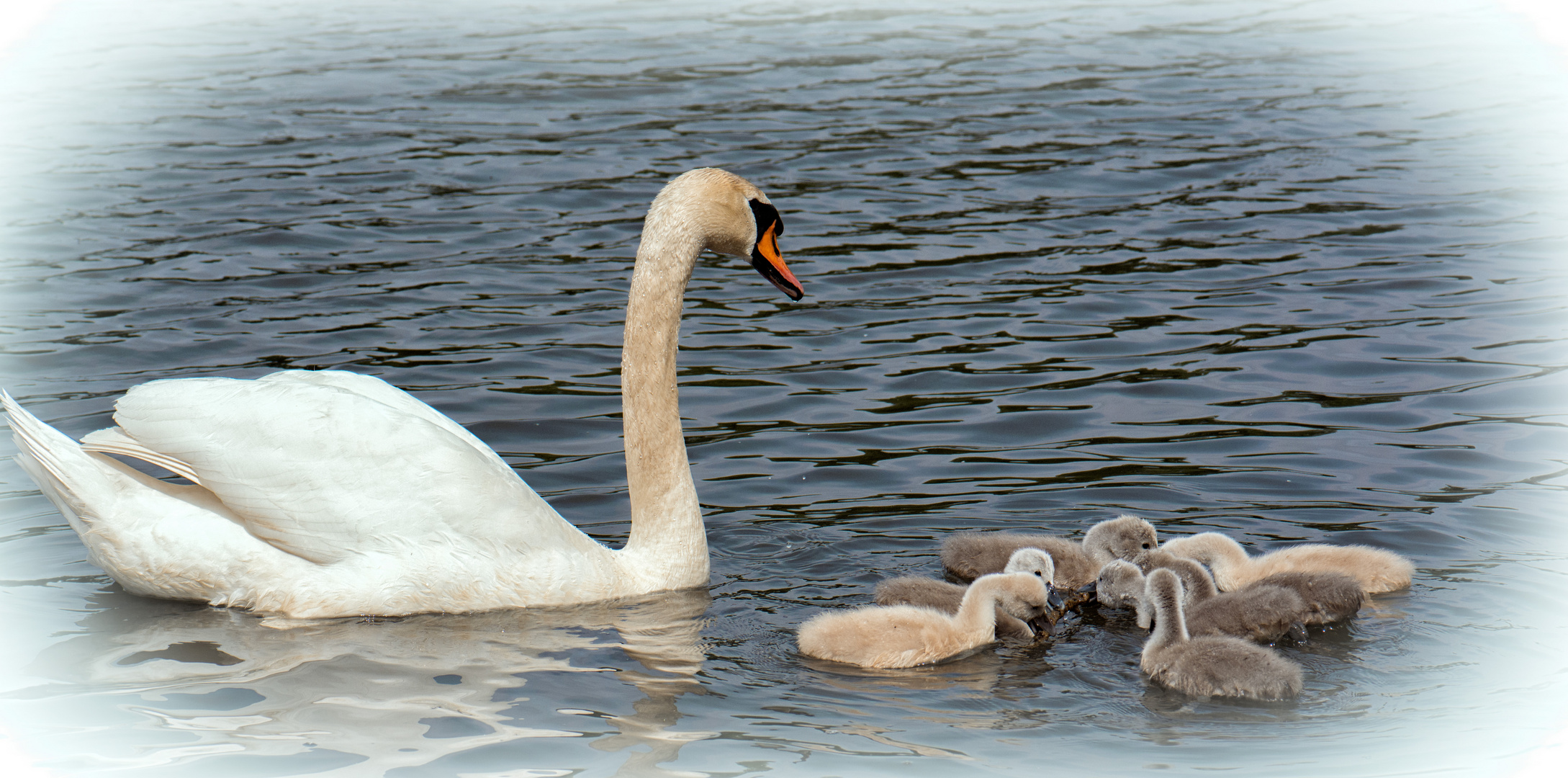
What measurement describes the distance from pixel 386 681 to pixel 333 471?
0.98m

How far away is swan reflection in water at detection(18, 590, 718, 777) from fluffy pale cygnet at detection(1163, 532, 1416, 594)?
7.32 feet

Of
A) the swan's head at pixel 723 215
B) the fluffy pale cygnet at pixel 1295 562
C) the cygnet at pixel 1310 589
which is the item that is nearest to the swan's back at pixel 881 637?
the cygnet at pixel 1310 589

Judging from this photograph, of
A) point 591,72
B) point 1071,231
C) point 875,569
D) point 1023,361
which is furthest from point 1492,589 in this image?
point 591,72

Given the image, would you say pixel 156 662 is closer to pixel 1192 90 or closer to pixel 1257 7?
pixel 1192 90

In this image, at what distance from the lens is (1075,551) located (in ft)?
22.8

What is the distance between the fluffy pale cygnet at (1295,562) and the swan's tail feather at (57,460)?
15.1ft

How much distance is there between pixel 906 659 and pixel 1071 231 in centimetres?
796

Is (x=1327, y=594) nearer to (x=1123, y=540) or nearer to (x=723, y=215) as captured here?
(x=1123, y=540)

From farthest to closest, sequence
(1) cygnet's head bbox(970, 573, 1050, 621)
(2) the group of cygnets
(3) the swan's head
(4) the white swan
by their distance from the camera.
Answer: (3) the swan's head
(4) the white swan
(1) cygnet's head bbox(970, 573, 1050, 621)
(2) the group of cygnets

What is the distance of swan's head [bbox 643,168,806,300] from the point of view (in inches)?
269

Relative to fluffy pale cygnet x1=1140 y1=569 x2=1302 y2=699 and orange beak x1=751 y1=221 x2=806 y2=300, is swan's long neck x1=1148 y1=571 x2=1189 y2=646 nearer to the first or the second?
fluffy pale cygnet x1=1140 y1=569 x2=1302 y2=699

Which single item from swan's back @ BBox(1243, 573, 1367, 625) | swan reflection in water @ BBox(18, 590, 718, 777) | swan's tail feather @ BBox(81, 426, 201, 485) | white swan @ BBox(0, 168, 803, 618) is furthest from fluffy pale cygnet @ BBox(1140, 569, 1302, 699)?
swan's tail feather @ BBox(81, 426, 201, 485)

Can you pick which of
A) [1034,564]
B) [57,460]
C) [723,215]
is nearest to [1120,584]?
[1034,564]

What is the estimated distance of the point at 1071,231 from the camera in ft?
43.7
